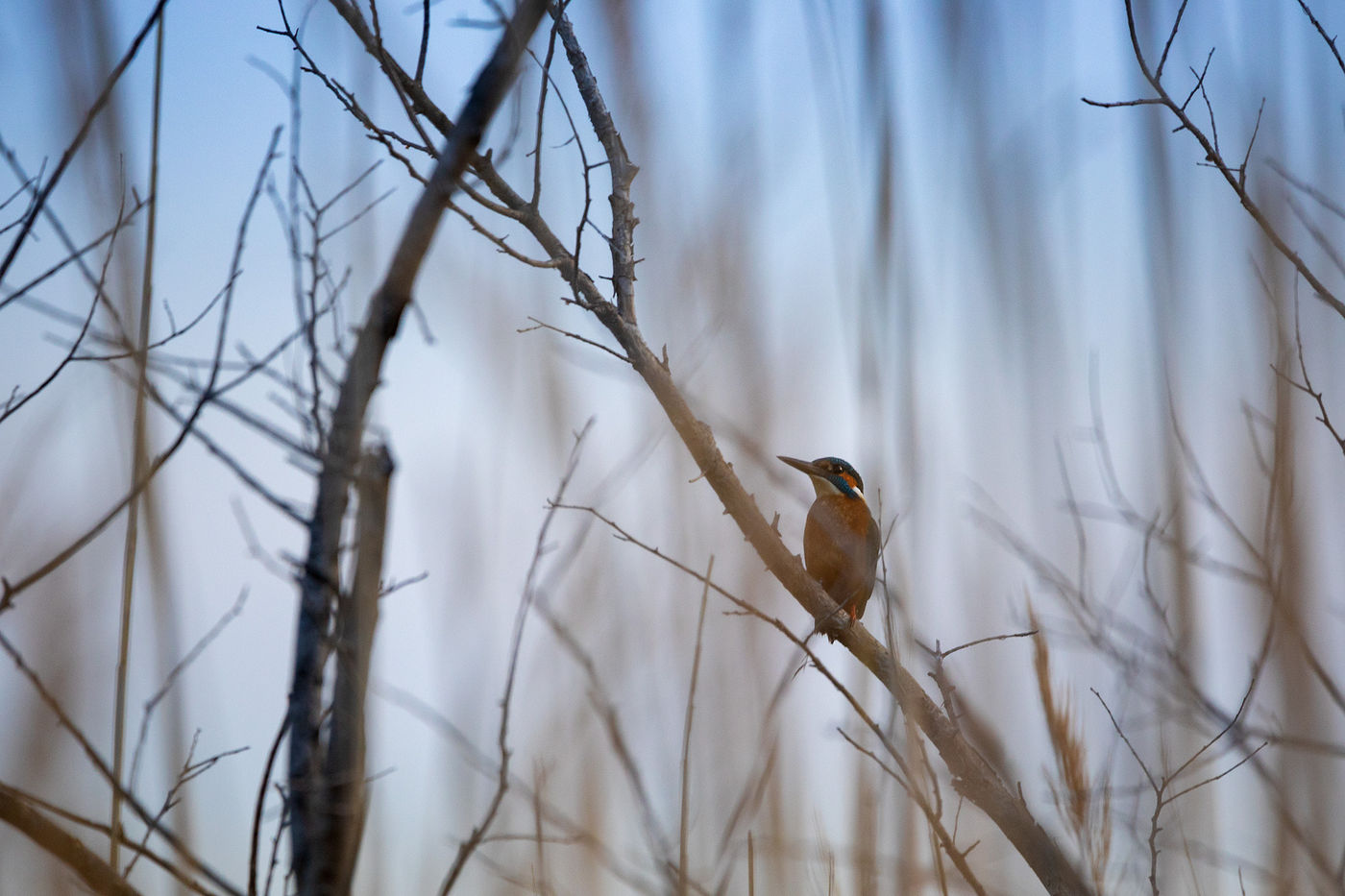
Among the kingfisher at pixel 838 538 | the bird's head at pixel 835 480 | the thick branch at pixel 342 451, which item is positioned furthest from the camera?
the bird's head at pixel 835 480

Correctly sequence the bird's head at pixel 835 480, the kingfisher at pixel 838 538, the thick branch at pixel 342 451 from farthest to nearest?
the bird's head at pixel 835 480 < the kingfisher at pixel 838 538 < the thick branch at pixel 342 451

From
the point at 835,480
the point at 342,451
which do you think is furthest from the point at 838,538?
the point at 342,451

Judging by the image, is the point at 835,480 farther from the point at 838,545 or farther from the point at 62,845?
the point at 62,845

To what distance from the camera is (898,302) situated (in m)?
1.50

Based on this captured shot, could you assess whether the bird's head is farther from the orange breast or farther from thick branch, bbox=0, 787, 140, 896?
thick branch, bbox=0, 787, 140, 896

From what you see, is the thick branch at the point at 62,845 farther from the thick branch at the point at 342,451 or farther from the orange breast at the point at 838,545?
the orange breast at the point at 838,545

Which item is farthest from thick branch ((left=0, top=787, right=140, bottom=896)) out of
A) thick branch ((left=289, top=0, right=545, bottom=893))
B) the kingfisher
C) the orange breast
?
the orange breast

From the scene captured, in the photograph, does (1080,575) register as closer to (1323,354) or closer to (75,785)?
(1323,354)

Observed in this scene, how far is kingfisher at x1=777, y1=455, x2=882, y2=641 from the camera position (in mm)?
3525

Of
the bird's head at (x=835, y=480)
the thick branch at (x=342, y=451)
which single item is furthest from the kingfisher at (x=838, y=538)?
the thick branch at (x=342, y=451)

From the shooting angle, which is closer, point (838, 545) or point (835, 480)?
point (838, 545)

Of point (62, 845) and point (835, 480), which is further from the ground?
point (835, 480)

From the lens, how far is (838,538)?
3467 millimetres

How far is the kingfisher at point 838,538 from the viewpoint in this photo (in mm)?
3525
